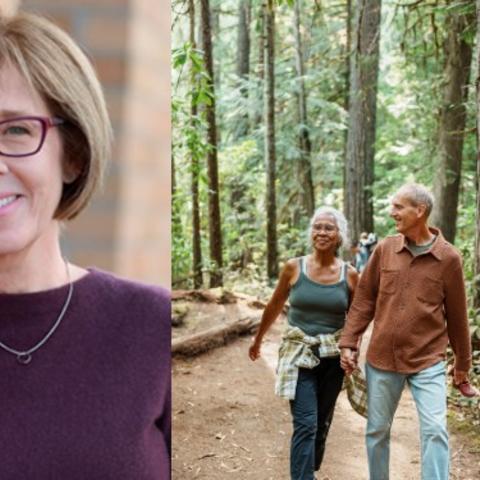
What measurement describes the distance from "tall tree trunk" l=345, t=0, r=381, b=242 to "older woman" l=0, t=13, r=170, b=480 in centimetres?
69

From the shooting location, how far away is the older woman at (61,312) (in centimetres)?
114

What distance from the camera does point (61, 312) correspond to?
1261 millimetres

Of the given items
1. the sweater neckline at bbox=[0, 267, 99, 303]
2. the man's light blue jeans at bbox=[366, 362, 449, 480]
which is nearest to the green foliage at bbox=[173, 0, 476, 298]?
the man's light blue jeans at bbox=[366, 362, 449, 480]

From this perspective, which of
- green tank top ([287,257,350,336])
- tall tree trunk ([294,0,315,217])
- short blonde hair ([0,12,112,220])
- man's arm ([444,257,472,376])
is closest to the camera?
short blonde hair ([0,12,112,220])

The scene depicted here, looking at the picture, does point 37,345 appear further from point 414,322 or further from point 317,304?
point 414,322

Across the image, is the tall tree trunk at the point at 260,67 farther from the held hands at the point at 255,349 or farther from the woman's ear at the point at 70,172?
the woman's ear at the point at 70,172

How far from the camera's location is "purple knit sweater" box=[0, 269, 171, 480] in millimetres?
1240

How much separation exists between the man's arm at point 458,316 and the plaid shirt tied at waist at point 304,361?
0.25 meters

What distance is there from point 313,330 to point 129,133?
75 cm

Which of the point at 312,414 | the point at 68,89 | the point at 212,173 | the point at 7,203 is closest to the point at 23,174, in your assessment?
the point at 7,203

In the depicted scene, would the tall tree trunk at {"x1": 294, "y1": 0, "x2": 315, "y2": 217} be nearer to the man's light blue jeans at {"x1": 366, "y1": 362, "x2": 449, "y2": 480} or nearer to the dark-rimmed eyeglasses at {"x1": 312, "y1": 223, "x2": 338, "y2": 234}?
the dark-rimmed eyeglasses at {"x1": 312, "y1": 223, "x2": 338, "y2": 234}

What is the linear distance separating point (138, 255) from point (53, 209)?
0.85 ft

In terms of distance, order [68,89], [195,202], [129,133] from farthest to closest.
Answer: [195,202] → [129,133] → [68,89]

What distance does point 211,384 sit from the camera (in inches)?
76.4
